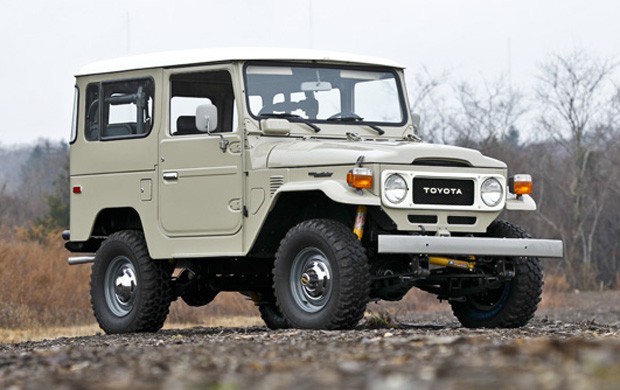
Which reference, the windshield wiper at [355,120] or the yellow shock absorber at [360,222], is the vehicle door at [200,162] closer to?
the windshield wiper at [355,120]

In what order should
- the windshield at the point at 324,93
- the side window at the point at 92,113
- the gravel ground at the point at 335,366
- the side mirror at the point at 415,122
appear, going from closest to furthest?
the gravel ground at the point at 335,366 < the windshield at the point at 324,93 < the side mirror at the point at 415,122 < the side window at the point at 92,113

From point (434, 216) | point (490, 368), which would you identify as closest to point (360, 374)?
point (490, 368)

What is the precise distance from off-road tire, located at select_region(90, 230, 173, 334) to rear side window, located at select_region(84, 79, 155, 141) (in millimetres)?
1002

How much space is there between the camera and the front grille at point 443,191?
1268cm

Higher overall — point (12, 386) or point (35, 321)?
point (12, 386)

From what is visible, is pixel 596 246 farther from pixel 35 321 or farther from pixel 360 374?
pixel 360 374

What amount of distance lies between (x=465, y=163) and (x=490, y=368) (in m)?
6.75

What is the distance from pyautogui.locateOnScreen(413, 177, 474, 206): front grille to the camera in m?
12.7

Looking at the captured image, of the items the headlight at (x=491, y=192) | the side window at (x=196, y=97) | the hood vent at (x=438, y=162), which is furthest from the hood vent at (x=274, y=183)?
the headlight at (x=491, y=192)

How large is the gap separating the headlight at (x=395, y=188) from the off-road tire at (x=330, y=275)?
0.43 meters

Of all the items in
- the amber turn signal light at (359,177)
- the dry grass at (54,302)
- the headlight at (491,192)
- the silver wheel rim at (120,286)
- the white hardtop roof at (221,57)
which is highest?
the white hardtop roof at (221,57)

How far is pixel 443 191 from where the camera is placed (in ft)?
42.1

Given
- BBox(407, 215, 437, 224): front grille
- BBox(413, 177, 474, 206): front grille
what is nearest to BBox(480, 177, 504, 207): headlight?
BBox(413, 177, 474, 206): front grille

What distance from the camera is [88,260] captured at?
1545 cm
